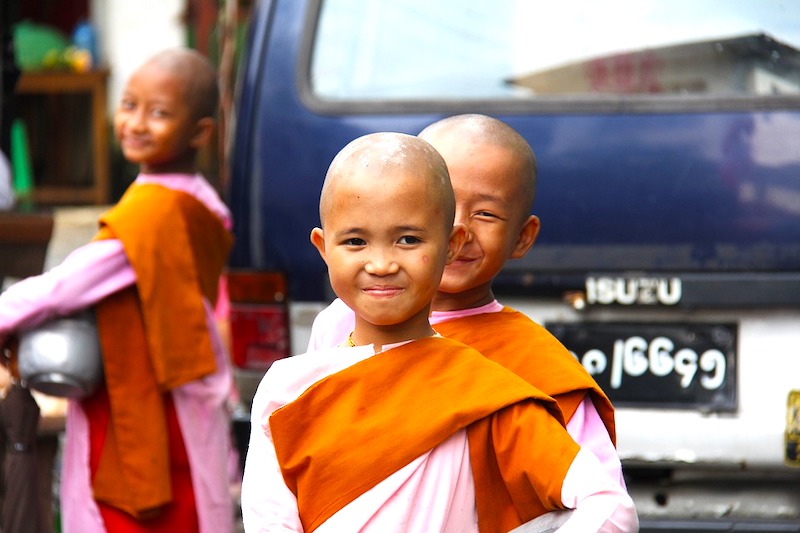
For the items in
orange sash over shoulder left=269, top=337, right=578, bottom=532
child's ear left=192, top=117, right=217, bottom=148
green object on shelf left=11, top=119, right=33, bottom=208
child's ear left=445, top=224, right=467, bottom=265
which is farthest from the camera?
green object on shelf left=11, top=119, right=33, bottom=208

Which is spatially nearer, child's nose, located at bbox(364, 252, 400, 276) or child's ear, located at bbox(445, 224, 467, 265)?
child's nose, located at bbox(364, 252, 400, 276)

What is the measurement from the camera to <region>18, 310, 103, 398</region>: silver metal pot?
324 centimetres

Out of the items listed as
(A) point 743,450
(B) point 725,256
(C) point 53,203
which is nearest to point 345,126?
(B) point 725,256

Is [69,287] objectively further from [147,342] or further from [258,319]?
[258,319]

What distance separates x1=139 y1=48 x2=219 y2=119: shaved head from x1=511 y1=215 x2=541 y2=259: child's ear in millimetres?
1585

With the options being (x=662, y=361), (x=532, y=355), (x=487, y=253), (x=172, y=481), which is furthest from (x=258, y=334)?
(x=532, y=355)

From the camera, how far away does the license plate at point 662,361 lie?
3.36 meters

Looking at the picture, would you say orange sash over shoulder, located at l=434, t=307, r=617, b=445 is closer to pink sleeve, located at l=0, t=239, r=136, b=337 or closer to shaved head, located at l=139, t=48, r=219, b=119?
pink sleeve, located at l=0, t=239, r=136, b=337

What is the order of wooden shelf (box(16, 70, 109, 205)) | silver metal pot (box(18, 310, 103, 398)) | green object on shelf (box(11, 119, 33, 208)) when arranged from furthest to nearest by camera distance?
wooden shelf (box(16, 70, 109, 205))
green object on shelf (box(11, 119, 33, 208))
silver metal pot (box(18, 310, 103, 398))

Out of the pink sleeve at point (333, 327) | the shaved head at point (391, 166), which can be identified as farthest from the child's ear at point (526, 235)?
the shaved head at point (391, 166)

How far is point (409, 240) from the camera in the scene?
1925 millimetres

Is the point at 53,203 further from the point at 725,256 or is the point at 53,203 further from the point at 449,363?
the point at 449,363

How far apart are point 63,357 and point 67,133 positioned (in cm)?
761

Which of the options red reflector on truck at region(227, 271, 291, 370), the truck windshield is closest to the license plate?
the truck windshield
